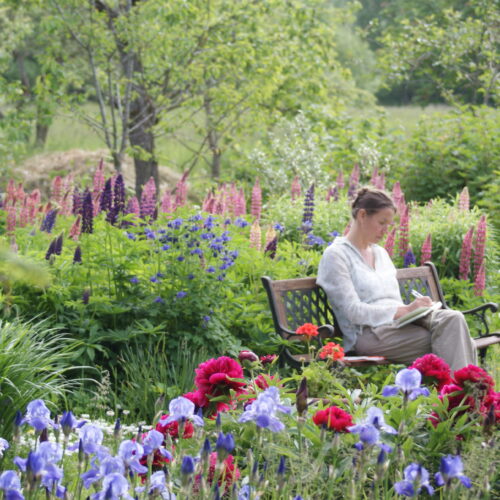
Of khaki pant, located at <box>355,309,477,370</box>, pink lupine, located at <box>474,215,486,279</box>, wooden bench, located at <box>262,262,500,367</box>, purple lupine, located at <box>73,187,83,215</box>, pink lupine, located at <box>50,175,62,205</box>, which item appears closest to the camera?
khaki pant, located at <box>355,309,477,370</box>

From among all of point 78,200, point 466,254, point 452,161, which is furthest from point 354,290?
point 452,161

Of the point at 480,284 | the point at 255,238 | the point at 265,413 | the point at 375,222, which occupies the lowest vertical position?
the point at 480,284

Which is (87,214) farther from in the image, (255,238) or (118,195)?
(255,238)

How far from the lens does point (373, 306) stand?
16.5ft

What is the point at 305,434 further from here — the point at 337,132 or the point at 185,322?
the point at 337,132

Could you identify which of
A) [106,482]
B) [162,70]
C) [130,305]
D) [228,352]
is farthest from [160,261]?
[162,70]

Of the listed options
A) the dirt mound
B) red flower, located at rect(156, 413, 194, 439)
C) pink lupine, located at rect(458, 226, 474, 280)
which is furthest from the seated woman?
the dirt mound

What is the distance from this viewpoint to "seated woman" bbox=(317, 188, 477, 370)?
493 centimetres

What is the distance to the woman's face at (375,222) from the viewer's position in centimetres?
510

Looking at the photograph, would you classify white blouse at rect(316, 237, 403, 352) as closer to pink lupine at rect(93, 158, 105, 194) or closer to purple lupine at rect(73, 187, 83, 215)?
purple lupine at rect(73, 187, 83, 215)

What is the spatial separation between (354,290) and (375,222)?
0.47 metres

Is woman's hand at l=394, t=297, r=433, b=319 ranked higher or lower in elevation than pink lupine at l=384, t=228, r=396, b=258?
higher

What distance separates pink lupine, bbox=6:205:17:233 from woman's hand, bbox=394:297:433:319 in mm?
3356

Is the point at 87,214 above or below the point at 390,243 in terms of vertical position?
above
